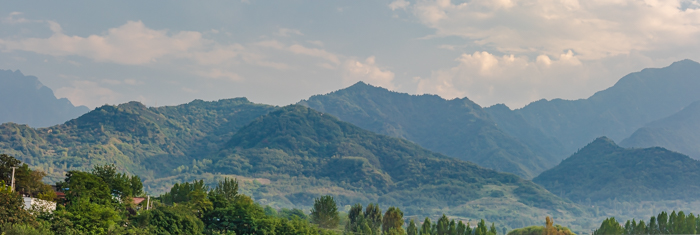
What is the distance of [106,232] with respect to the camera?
8825cm

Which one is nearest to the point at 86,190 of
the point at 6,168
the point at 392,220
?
the point at 6,168

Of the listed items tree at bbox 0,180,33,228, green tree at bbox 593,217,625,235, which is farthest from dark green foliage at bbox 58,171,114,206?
green tree at bbox 593,217,625,235

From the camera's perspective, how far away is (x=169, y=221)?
9900cm

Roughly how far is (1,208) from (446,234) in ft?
309

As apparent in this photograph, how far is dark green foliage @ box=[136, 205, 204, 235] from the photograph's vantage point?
316 feet

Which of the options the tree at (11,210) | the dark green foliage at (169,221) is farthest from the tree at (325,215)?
the tree at (11,210)

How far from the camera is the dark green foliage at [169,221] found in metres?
96.4

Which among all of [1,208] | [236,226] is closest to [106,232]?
[1,208]

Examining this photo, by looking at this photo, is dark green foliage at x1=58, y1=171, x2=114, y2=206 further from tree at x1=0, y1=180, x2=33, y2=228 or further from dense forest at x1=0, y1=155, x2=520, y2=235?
tree at x1=0, y1=180, x2=33, y2=228

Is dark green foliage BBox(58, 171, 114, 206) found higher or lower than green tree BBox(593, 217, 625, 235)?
higher

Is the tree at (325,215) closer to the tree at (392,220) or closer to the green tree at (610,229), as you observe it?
the tree at (392,220)

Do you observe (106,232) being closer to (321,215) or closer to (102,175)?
(102,175)

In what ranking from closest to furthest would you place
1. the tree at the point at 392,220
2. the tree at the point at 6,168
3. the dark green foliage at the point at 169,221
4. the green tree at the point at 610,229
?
the tree at the point at 6,168
the dark green foliage at the point at 169,221
the green tree at the point at 610,229
the tree at the point at 392,220

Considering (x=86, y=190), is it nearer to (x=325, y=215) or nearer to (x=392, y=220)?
(x=325, y=215)
